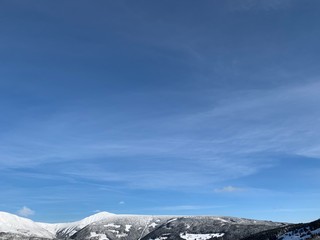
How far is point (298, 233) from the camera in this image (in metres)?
45.8

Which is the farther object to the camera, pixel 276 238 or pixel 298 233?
pixel 276 238

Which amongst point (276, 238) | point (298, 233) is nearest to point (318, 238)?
point (298, 233)

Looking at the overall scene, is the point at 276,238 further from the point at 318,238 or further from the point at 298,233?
the point at 318,238

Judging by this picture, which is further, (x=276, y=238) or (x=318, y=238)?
(x=276, y=238)

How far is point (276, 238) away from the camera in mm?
49312

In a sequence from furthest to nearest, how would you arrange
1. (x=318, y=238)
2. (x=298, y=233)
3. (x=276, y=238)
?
1. (x=276, y=238)
2. (x=298, y=233)
3. (x=318, y=238)

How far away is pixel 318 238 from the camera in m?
37.9

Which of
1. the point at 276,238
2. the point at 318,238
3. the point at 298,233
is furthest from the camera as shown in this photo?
the point at 276,238

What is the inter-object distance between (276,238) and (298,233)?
423 cm

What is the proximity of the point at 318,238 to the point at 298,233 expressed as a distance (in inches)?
322
